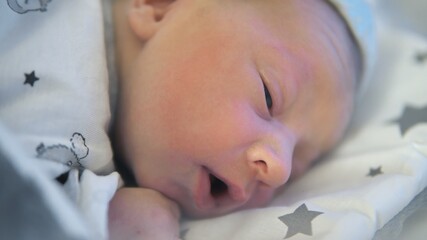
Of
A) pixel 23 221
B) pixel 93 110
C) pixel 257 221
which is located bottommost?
pixel 257 221

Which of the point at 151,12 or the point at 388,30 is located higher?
the point at 151,12

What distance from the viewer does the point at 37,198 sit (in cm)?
48

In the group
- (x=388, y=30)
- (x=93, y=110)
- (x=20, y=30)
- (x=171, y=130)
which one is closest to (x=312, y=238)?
(x=171, y=130)

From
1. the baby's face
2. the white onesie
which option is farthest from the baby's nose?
the white onesie

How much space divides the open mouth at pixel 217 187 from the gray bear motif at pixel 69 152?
0.19m

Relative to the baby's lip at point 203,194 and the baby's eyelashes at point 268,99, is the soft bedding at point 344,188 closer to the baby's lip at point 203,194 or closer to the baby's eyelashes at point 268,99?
the baby's lip at point 203,194

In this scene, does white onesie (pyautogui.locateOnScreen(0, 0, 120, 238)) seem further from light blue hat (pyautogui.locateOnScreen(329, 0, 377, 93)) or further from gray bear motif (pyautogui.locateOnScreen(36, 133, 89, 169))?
light blue hat (pyautogui.locateOnScreen(329, 0, 377, 93))

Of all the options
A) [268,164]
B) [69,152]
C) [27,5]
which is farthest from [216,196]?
[27,5]

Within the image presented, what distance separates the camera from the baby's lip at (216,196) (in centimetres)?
81

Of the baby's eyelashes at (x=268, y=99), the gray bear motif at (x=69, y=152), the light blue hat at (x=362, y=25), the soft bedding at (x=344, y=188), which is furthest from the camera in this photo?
the light blue hat at (x=362, y=25)

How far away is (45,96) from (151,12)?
0.80ft

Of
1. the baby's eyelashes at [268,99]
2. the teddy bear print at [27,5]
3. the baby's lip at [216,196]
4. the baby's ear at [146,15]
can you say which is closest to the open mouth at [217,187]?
the baby's lip at [216,196]

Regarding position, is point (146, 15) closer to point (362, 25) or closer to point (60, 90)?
point (60, 90)

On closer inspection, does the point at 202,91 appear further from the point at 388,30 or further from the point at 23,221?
the point at 388,30
